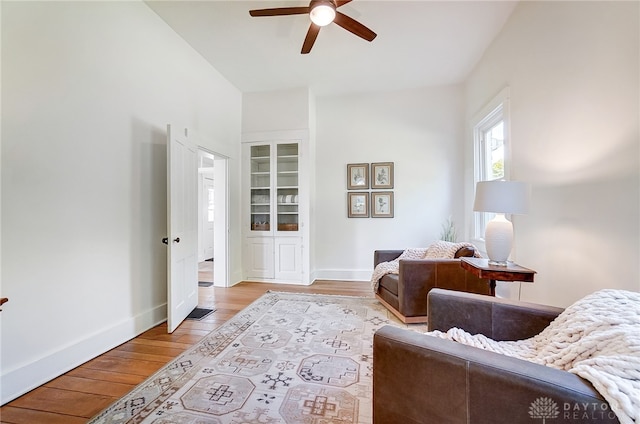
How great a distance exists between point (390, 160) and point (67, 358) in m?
4.24

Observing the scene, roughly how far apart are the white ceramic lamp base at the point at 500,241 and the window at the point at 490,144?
995mm

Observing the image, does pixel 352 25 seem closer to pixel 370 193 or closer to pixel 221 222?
pixel 370 193

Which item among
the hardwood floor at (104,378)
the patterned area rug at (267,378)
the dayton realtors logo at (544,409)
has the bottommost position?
the hardwood floor at (104,378)

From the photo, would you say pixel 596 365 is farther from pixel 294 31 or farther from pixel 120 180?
pixel 294 31

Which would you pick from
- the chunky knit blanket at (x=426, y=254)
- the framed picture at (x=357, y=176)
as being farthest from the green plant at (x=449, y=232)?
the framed picture at (x=357, y=176)

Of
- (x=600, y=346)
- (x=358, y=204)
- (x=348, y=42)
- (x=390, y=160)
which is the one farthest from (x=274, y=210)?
(x=600, y=346)

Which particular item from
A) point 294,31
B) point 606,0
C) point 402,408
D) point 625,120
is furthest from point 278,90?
point 402,408

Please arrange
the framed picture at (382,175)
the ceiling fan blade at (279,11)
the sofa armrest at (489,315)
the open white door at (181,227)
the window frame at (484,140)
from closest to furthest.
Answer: the sofa armrest at (489,315) < the ceiling fan blade at (279,11) < the open white door at (181,227) < the window frame at (484,140) < the framed picture at (382,175)

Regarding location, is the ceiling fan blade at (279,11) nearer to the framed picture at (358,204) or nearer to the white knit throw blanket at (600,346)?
the white knit throw blanket at (600,346)

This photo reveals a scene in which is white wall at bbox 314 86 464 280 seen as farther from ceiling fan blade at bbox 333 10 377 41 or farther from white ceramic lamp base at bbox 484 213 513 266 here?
white ceramic lamp base at bbox 484 213 513 266

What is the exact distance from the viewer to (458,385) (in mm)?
872

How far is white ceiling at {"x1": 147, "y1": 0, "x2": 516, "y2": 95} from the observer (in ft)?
8.45

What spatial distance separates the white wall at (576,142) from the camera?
1.47m

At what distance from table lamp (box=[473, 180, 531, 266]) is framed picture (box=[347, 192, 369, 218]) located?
239 centimetres
